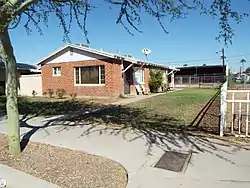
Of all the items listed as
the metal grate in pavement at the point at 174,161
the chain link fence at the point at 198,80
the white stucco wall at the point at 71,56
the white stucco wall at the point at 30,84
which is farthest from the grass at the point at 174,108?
the chain link fence at the point at 198,80

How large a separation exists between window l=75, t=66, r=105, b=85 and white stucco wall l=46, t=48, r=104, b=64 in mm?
798

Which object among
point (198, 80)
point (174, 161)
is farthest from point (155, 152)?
point (198, 80)

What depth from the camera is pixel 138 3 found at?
623 cm

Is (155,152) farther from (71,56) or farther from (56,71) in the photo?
(56,71)

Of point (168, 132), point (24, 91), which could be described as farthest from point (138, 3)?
point (24, 91)

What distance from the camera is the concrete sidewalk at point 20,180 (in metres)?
4.13

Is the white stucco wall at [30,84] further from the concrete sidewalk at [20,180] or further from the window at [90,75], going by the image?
the concrete sidewalk at [20,180]

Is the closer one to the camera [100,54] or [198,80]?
[100,54]

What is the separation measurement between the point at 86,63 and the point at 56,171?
54.1 ft

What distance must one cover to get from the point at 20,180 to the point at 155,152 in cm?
276

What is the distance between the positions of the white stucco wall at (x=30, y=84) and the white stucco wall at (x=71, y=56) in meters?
2.57

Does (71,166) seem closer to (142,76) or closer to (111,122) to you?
(111,122)

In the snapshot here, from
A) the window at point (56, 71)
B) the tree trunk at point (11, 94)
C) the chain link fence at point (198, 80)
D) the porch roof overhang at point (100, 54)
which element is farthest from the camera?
the chain link fence at point (198, 80)

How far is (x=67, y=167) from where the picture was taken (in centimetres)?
484
